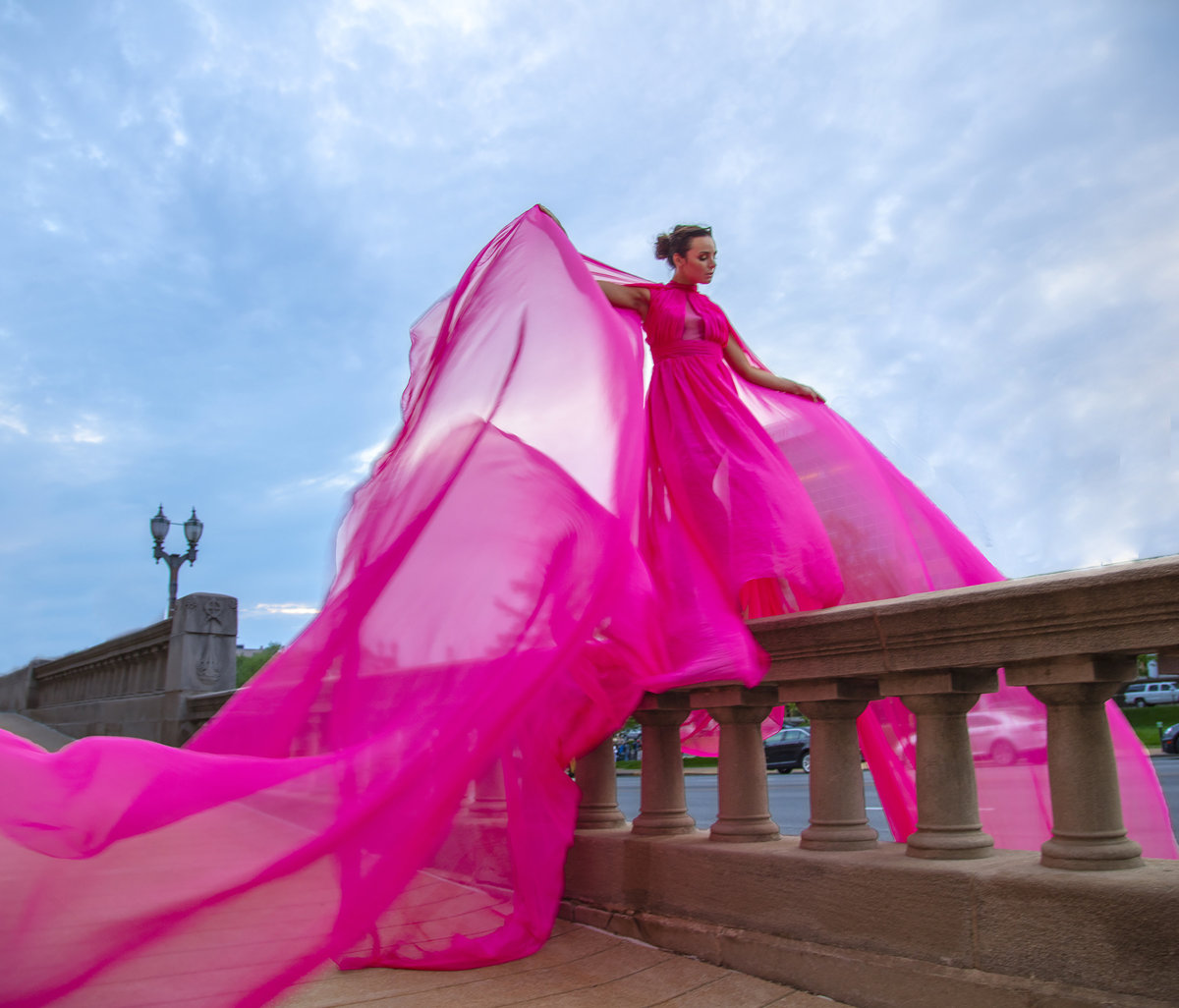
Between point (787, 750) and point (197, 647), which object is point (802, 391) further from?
point (787, 750)

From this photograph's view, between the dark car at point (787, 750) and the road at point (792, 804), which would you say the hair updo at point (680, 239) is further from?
the dark car at point (787, 750)

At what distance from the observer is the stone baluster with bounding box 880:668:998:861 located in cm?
246

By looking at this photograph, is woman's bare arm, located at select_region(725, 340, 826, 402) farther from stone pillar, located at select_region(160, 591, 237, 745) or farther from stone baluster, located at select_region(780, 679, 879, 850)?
stone pillar, located at select_region(160, 591, 237, 745)

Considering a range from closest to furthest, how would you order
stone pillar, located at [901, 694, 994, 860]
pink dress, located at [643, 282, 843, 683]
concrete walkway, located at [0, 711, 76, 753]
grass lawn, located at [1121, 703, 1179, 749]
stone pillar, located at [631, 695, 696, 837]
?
stone pillar, located at [901, 694, 994, 860] → pink dress, located at [643, 282, 843, 683] → stone pillar, located at [631, 695, 696, 837] → concrete walkway, located at [0, 711, 76, 753] → grass lawn, located at [1121, 703, 1179, 749]

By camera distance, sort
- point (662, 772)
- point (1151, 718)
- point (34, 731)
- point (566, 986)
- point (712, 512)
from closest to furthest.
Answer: point (566, 986)
point (712, 512)
point (662, 772)
point (34, 731)
point (1151, 718)

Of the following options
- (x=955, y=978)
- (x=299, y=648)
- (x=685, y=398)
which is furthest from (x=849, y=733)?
(x=299, y=648)

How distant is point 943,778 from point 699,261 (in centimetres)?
228

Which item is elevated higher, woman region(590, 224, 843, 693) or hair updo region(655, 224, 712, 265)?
hair updo region(655, 224, 712, 265)

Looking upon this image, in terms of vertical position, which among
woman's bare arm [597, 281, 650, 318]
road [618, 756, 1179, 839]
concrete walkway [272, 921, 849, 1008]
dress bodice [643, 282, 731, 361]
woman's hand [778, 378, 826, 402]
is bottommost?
road [618, 756, 1179, 839]

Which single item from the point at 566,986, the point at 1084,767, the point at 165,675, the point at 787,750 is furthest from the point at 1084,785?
the point at 787,750

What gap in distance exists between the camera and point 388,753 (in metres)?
2.53

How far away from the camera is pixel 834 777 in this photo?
112 inches

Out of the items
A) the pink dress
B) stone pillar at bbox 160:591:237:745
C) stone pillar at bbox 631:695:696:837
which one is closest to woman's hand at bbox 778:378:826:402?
the pink dress

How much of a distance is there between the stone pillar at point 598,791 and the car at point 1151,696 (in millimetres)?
40427
